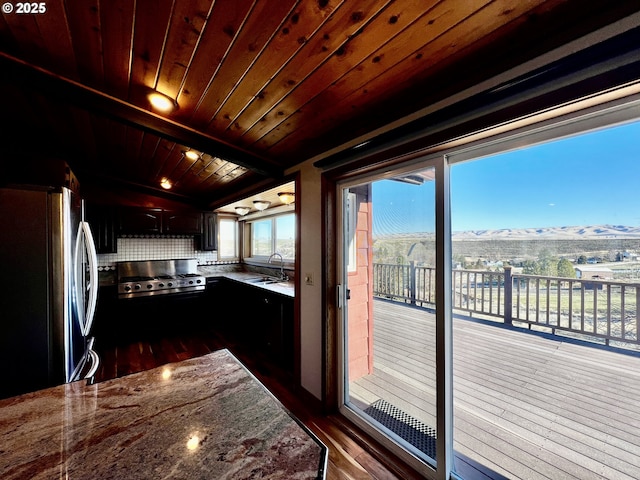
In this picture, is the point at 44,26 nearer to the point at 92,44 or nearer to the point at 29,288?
the point at 92,44

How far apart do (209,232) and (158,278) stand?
1.15m

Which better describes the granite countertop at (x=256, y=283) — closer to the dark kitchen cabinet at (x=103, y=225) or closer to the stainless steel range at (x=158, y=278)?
the stainless steel range at (x=158, y=278)

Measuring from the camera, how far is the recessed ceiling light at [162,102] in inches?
70.5

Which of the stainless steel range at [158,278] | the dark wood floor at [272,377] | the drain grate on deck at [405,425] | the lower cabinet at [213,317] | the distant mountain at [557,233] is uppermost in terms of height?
the distant mountain at [557,233]

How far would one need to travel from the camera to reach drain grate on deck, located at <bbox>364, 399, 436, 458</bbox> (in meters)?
1.75

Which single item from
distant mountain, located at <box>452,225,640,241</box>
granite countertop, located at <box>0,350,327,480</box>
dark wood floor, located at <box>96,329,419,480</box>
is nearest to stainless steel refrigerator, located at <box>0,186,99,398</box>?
granite countertop, located at <box>0,350,327,480</box>

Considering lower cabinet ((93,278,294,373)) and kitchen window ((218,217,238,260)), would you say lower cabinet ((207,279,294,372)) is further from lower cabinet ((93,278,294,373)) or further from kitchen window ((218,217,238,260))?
kitchen window ((218,217,238,260))

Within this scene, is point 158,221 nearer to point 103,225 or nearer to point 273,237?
point 103,225

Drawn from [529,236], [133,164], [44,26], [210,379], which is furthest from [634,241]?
[133,164]

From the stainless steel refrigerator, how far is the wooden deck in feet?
7.42

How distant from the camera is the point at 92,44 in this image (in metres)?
1.40

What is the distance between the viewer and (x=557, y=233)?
1.26m

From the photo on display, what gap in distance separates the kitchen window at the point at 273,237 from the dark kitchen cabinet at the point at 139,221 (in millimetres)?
1645

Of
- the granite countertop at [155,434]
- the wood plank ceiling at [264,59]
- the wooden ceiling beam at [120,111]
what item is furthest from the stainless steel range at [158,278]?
the granite countertop at [155,434]
